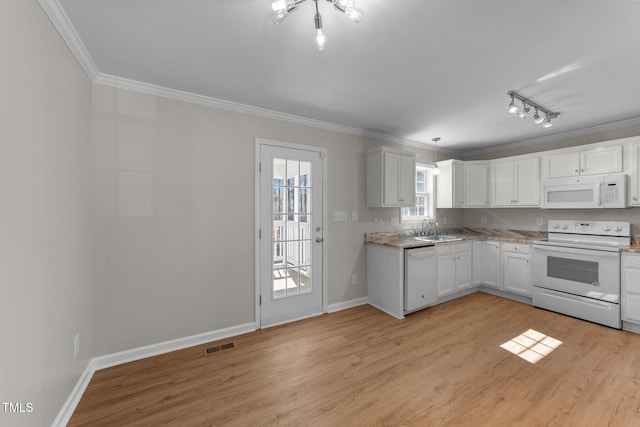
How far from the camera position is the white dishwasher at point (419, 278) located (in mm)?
3166

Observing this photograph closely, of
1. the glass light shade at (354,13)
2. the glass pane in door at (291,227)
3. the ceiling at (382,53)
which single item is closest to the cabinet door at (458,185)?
the ceiling at (382,53)

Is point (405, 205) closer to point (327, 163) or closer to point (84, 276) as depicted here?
point (327, 163)

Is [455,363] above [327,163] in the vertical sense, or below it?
below

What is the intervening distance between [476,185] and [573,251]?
5.38 feet

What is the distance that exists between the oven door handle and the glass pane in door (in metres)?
3.17

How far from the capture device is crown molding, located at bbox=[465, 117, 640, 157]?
3.22m

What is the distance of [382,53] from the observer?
1.84 meters

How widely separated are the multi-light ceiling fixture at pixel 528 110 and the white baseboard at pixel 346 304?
9.33 ft

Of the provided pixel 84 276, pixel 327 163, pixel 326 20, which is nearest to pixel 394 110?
pixel 327 163

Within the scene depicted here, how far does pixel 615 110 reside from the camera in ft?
9.43

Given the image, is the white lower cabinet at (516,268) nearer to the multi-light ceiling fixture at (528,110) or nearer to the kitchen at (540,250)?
the kitchen at (540,250)

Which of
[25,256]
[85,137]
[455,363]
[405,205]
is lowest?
[455,363]

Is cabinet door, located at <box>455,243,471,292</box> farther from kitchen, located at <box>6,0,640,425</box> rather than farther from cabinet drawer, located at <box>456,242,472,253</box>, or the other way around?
kitchen, located at <box>6,0,640,425</box>

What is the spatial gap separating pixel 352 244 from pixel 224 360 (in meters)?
2.06
